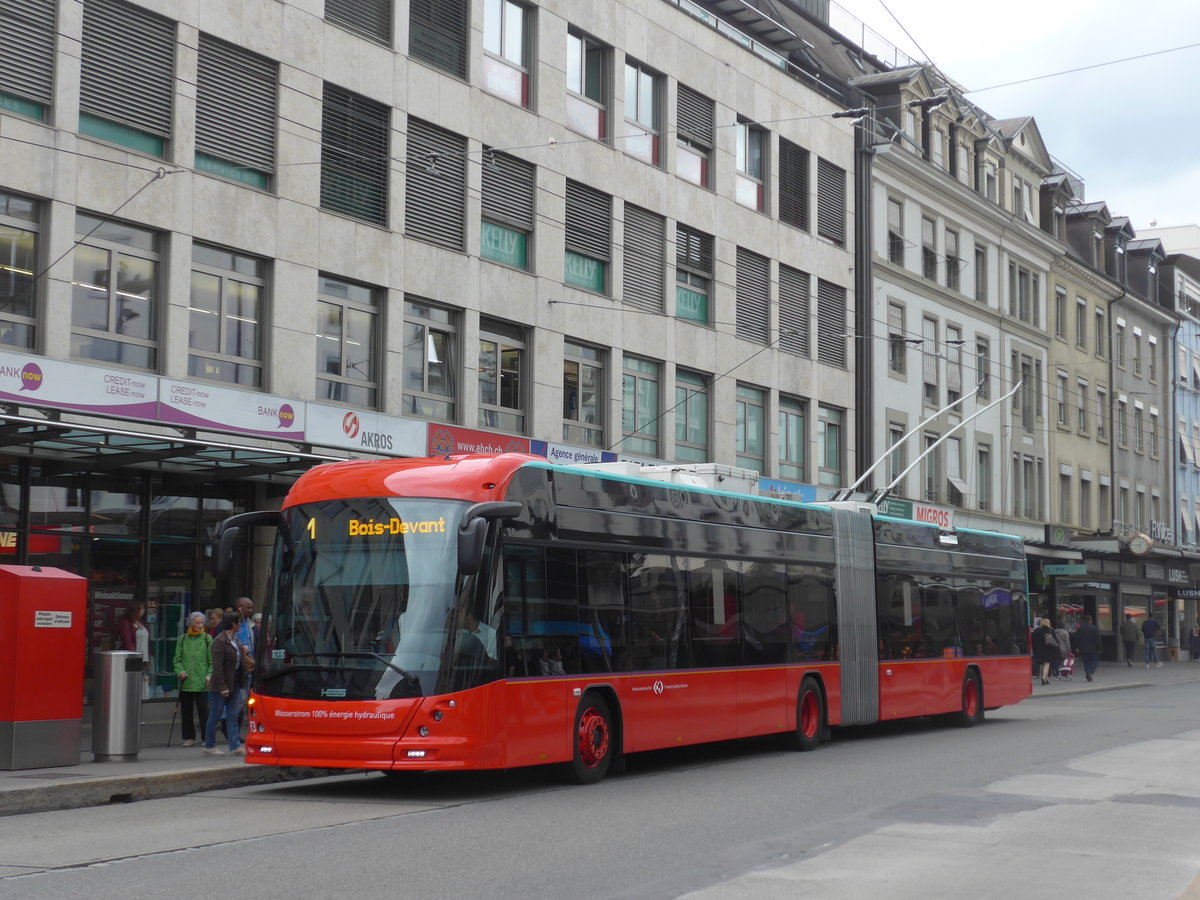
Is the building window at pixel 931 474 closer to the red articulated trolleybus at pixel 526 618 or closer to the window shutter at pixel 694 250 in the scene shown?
the window shutter at pixel 694 250

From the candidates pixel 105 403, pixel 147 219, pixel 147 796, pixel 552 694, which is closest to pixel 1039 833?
pixel 552 694

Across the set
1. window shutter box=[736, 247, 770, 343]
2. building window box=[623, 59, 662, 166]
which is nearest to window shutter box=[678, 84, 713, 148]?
building window box=[623, 59, 662, 166]

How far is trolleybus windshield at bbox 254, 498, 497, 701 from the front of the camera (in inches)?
523

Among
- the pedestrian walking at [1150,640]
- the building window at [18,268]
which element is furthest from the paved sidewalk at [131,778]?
the pedestrian walking at [1150,640]

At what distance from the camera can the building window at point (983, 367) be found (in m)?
45.9

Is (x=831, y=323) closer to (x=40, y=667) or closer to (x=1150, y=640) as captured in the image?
(x=1150, y=640)

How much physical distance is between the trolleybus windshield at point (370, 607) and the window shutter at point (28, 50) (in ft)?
26.5

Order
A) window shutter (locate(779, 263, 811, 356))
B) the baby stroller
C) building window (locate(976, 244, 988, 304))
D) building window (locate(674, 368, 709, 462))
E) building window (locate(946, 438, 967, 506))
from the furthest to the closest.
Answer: building window (locate(976, 244, 988, 304)) < building window (locate(946, 438, 967, 506)) < the baby stroller < window shutter (locate(779, 263, 811, 356)) < building window (locate(674, 368, 709, 462))

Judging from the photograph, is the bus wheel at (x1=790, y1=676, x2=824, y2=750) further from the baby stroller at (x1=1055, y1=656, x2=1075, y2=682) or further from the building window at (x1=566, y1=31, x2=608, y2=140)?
the baby stroller at (x1=1055, y1=656, x2=1075, y2=682)

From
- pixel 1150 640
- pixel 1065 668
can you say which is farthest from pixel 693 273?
pixel 1150 640

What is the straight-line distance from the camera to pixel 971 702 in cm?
2452

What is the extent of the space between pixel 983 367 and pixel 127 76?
102ft

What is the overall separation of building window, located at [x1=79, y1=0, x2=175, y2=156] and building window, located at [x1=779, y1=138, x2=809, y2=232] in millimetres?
17453

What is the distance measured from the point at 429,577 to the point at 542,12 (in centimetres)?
1699
